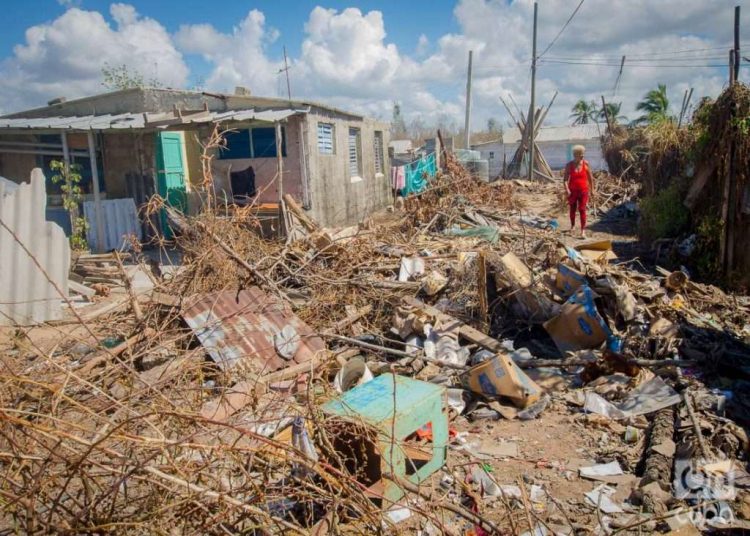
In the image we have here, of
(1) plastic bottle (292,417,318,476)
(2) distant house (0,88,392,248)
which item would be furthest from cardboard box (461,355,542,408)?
(2) distant house (0,88,392,248)

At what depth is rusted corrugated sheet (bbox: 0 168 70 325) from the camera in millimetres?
6941

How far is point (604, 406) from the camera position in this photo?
440 centimetres

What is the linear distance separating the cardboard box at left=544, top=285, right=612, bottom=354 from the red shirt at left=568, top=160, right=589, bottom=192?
4.56 meters

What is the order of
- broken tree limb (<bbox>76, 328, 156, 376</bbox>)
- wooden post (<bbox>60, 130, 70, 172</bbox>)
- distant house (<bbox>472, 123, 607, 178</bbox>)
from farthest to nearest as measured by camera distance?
distant house (<bbox>472, 123, 607, 178</bbox>) → wooden post (<bbox>60, 130, 70, 172</bbox>) → broken tree limb (<bbox>76, 328, 156, 376</bbox>)

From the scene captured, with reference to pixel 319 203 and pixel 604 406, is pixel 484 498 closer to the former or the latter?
pixel 604 406

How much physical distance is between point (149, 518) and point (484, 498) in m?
2.01

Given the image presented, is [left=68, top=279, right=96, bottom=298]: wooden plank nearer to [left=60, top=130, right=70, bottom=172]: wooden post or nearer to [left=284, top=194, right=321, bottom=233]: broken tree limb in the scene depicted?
[left=284, top=194, right=321, bottom=233]: broken tree limb

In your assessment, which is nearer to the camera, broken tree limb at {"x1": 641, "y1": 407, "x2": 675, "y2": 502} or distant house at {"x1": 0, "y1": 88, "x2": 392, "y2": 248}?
broken tree limb at {"x1": 641, "y1": 407, "x2": 675, "y2": 502}

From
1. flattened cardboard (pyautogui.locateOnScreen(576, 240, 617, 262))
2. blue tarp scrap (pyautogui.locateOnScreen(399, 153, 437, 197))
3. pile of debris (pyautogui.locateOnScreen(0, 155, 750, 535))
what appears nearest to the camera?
pile of debris (pyautogui.locateOnScreen(0, 155, 750, 535))

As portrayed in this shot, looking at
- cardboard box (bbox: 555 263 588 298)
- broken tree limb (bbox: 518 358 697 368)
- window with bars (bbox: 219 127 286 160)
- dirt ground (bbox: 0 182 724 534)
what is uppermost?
window with bars (bbox: 219 127 286 160)

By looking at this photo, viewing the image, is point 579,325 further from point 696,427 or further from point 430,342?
point 696,427

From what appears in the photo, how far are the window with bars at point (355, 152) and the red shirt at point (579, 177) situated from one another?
7.61 meters

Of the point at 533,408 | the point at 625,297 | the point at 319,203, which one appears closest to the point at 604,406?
the point at 533,408

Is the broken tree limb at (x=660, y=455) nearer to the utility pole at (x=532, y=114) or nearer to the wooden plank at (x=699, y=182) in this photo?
the wooden plank at (x=699, y=182)
